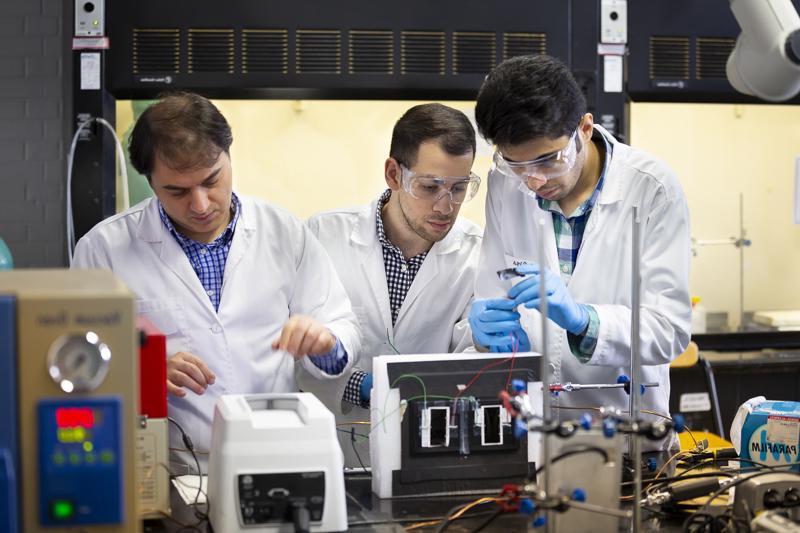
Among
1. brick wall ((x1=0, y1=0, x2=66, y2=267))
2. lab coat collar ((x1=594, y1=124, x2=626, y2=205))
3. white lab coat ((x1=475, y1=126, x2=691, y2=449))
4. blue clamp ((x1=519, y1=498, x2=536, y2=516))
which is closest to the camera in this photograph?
blue clamp ((x1=519, y1=498, x2=536, y2=516))

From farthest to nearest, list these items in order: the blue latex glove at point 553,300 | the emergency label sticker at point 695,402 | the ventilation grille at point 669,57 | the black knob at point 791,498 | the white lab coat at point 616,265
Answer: the emergency label sticker at point 695,402, the ventilation grille at point 669,57, the white lab coat at point 616,265, the blue latex glove at point 553,300, the black knob at point 791,498

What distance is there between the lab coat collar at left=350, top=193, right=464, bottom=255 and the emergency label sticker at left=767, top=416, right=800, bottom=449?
1127mm

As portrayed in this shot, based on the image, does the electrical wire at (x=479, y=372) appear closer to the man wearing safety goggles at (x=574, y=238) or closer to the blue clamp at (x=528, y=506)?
the man wearing safety goggles at (x=574, y=238)

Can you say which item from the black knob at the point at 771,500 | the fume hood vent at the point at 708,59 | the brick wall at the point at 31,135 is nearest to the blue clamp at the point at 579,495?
the black knob at the point at 771,500

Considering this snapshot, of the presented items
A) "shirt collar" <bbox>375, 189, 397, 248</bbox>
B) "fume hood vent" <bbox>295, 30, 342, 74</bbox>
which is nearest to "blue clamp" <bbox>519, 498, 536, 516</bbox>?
"shirt collar" <bbox>375, 189, 397, 248</bbox>

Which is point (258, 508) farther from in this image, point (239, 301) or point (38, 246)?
point (38, 246)

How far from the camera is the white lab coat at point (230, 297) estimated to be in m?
2.23

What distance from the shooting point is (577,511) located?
4.66 feet

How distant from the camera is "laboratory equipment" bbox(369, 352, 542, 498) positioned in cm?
180

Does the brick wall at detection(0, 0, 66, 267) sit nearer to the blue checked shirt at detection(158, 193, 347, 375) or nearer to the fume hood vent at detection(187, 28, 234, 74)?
the fume hood vent at detection(187, 28, 234, 74)

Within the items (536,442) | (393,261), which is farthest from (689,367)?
(536,442)

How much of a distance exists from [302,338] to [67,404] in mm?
776

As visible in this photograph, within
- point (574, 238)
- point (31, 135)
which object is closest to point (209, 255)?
point (574, 238)

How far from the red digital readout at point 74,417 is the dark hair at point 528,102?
1.11 meters
